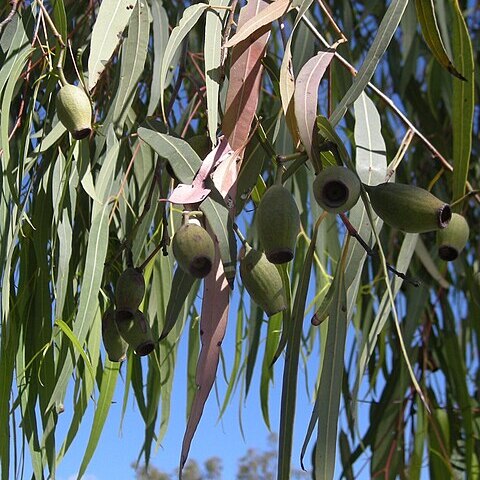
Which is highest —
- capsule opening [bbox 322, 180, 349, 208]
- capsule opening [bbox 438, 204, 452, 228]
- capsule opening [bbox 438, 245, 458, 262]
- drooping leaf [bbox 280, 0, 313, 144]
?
drooping leaf [bbox 280, 0, 313, 144]

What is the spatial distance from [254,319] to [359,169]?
0.76 m

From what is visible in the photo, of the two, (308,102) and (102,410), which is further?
(102,410)

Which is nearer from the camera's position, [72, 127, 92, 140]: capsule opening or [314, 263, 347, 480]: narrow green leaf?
[314, 263, 347, 480]: narrow green leaf

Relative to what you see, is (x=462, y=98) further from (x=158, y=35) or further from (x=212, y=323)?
(x=158, y=35)

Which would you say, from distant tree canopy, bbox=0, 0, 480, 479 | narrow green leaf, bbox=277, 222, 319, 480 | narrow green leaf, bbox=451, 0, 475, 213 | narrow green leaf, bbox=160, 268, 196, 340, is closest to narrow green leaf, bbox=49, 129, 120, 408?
distant tree canopy, bbox=0, 0, 480, 479

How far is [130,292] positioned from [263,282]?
0.50 ft

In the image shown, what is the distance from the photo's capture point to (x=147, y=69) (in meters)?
1.69

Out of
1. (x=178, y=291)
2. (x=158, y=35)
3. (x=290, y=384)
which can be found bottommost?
(x=290, y=384)

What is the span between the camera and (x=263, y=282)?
0.67m

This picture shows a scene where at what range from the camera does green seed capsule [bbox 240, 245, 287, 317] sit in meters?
0.67

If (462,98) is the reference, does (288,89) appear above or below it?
below

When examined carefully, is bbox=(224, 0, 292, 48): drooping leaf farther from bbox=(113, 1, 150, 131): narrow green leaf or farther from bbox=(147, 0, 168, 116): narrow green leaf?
bbox=(147, 0, 168, 116): narrow green leaf

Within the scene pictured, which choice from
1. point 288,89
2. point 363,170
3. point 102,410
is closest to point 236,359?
point 102,410

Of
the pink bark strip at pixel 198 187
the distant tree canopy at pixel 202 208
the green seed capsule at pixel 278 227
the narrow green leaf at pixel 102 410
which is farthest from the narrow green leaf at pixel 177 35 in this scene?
the narrow green leaf at pixel 102 410
